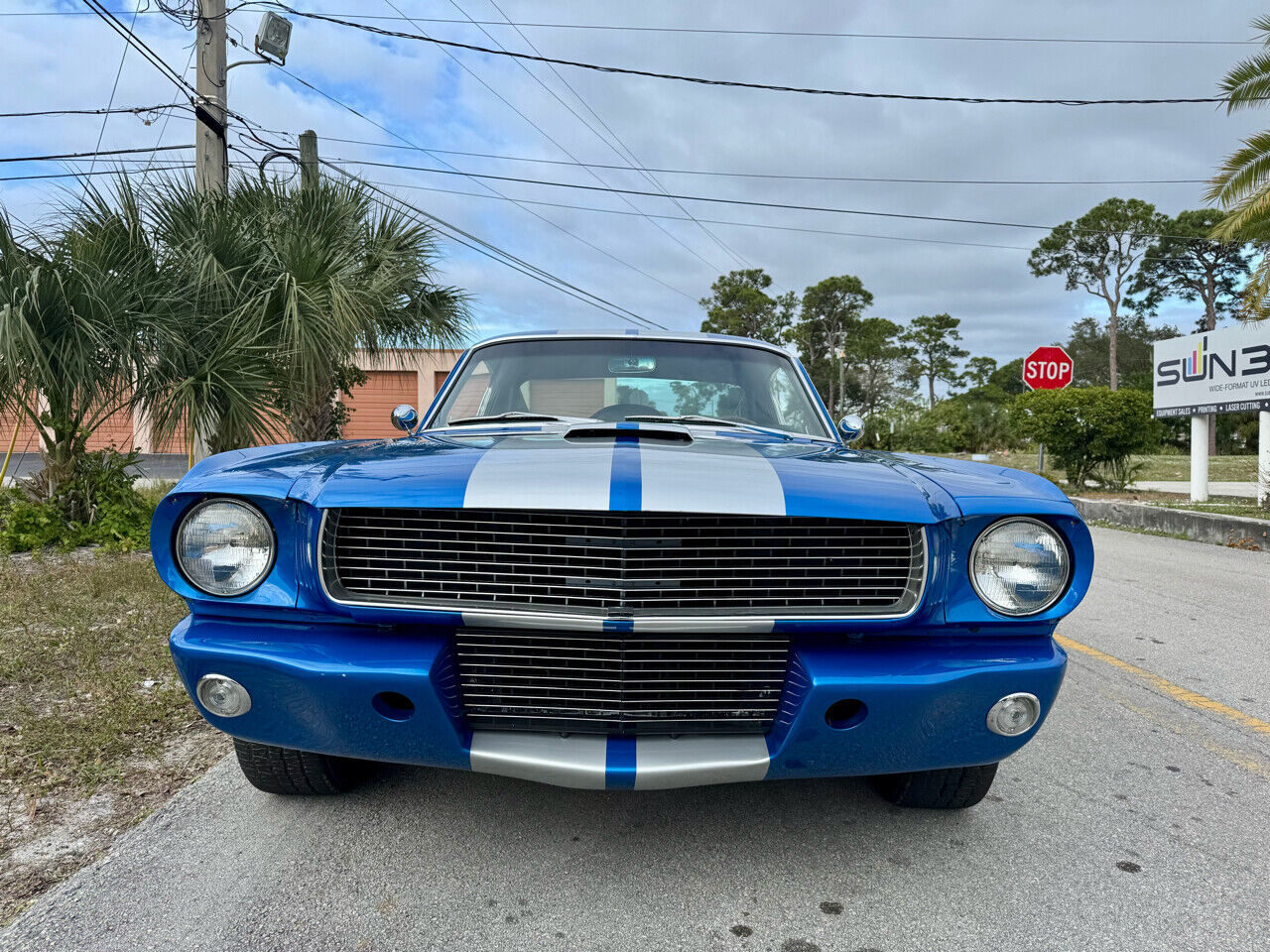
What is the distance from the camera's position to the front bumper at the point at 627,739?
180 centimetres

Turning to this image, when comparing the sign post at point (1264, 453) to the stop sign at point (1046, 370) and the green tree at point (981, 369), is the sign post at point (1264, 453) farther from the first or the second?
the green tree at point (981, 369)

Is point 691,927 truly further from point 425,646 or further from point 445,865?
point 425,646

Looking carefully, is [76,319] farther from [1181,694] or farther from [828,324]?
[828,324]

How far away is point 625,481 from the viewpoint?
1.82 meters

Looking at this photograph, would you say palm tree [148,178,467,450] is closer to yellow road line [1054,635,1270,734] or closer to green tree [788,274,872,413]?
yellow road line [1054,635,1270,734]

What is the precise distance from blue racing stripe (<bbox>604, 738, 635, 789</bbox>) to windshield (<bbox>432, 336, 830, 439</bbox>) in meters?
1.52

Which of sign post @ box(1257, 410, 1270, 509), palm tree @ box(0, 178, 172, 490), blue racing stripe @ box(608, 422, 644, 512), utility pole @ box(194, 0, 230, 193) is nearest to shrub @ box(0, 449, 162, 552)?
→ palm tree @ box(0, 178, 172, 490)

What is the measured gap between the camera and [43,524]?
6863 millimetres

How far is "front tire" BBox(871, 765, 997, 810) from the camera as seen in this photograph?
7.39 ft

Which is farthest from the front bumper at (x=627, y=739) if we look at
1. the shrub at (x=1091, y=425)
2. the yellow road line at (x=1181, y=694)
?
the shrub at (x=1091, y=425)

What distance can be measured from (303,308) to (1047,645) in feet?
23.0

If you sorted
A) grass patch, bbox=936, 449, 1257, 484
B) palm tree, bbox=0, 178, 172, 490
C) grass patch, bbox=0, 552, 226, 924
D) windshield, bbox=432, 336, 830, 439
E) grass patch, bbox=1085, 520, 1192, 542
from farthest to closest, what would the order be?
grass patch, bbox=936, 449, 1257, 484 < grass patch, bbox=1085, 520, 1192, 542 < palm tree, bbox=0, 178, 172, 490 < windshield, bbox=432, 336, 830, 439 < grass patch, bbox=0, 552, 226, 924

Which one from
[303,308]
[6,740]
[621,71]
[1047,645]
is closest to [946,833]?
[1047,645]

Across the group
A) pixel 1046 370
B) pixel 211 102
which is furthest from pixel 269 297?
pixel 1046 370
